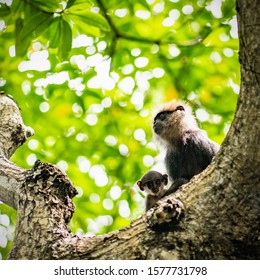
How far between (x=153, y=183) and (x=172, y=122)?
1.53ft

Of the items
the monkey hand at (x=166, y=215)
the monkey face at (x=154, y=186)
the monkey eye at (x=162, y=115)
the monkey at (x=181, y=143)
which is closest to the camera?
the monkey hand at (x=166, y=215)

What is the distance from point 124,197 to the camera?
3.48m

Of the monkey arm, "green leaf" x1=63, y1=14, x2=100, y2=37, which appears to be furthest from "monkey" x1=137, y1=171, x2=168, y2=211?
"green leaf" x1=63, y1=14, x2=100, y2=37

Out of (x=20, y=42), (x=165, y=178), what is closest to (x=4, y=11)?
(x=20, y=42)

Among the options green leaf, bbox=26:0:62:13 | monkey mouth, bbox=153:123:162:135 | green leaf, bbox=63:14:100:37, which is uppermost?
green leaf, bbox=63:14:100:37

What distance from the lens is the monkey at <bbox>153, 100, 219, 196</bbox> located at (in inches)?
101

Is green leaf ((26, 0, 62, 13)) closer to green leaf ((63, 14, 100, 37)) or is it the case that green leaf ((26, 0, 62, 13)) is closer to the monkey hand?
green leaf ((63, 14, 100, 37))

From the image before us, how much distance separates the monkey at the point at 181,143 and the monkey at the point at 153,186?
85 millimetres

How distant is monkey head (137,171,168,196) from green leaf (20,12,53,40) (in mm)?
1175

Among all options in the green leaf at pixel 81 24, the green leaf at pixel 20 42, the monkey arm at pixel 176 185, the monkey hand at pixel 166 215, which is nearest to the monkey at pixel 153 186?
the monkey arm at pixel 176 185

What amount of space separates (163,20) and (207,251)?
2192 millimetres

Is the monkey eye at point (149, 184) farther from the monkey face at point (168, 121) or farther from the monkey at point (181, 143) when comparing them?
the monkey face at point (168, 121)

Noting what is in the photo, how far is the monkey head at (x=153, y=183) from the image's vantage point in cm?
270

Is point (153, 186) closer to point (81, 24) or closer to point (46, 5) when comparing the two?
point (81, 24)
